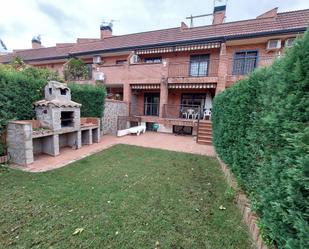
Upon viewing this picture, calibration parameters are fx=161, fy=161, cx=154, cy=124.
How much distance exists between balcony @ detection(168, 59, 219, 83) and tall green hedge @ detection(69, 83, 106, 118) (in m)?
5.25

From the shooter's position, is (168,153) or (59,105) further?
(168,153)

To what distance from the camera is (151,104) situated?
14.4 meters

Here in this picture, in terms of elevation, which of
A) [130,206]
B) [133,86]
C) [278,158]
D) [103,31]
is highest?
[103,31]

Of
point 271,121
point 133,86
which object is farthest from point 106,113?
point 271,121

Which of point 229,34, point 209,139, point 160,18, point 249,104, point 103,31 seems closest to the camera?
point 249,104

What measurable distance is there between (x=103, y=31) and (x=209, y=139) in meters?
16.3

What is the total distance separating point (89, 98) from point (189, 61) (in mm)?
8207

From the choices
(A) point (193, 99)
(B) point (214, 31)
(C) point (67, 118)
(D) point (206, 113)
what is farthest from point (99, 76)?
(B) point (214, 31)

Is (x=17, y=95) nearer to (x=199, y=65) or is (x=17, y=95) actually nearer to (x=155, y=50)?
(x=155, y=50)

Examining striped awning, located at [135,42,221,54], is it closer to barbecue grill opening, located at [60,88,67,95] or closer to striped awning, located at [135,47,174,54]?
striped awning, located at [135,47,174,54]

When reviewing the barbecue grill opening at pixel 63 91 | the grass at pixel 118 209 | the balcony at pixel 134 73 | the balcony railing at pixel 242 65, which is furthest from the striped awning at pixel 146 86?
the grass at pixel 118 209

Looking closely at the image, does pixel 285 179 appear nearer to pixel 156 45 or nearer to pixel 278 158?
pixel 278 158

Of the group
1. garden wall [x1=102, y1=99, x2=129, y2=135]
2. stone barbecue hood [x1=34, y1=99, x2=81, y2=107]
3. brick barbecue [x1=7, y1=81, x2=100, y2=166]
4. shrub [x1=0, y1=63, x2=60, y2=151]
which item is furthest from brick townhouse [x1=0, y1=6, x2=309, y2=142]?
shrub [x1=0, y1=63, x2=60, y2=151]

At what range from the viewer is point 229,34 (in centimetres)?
1115
